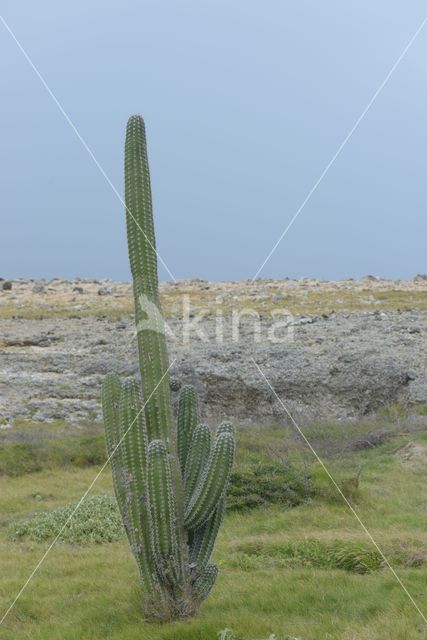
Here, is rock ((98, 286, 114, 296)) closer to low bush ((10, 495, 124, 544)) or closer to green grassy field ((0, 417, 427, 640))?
green grassy field ((0, 417, 427, 640))

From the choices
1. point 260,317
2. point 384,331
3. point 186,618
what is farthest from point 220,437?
point 260,317

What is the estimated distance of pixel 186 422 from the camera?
8.26 metres

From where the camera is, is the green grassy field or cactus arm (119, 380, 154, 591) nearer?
Result: the green grassy field

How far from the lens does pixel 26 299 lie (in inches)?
1865

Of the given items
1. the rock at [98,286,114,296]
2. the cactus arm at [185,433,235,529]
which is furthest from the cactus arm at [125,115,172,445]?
the rock at [98,286,114,296]

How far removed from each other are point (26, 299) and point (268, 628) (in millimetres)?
42131

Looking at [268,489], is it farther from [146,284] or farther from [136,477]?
[146,284]

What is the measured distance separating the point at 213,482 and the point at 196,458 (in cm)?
60

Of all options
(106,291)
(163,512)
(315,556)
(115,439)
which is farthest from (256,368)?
(106,291)

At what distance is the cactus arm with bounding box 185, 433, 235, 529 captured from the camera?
24.2 ft

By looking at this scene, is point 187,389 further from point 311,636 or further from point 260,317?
point 260,317

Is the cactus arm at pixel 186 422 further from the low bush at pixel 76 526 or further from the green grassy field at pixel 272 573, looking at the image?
the low bush at pixel 76 526

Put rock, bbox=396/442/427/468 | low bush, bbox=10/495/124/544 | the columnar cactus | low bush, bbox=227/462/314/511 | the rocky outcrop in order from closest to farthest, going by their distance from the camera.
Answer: the columnar cactus → low bush, bbox=10/495/124/544 → low bush, bbox=227/462/314/511 → rock, bbox=396/442/427/468 → the rocky outcrop

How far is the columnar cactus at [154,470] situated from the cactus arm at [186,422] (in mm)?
297
